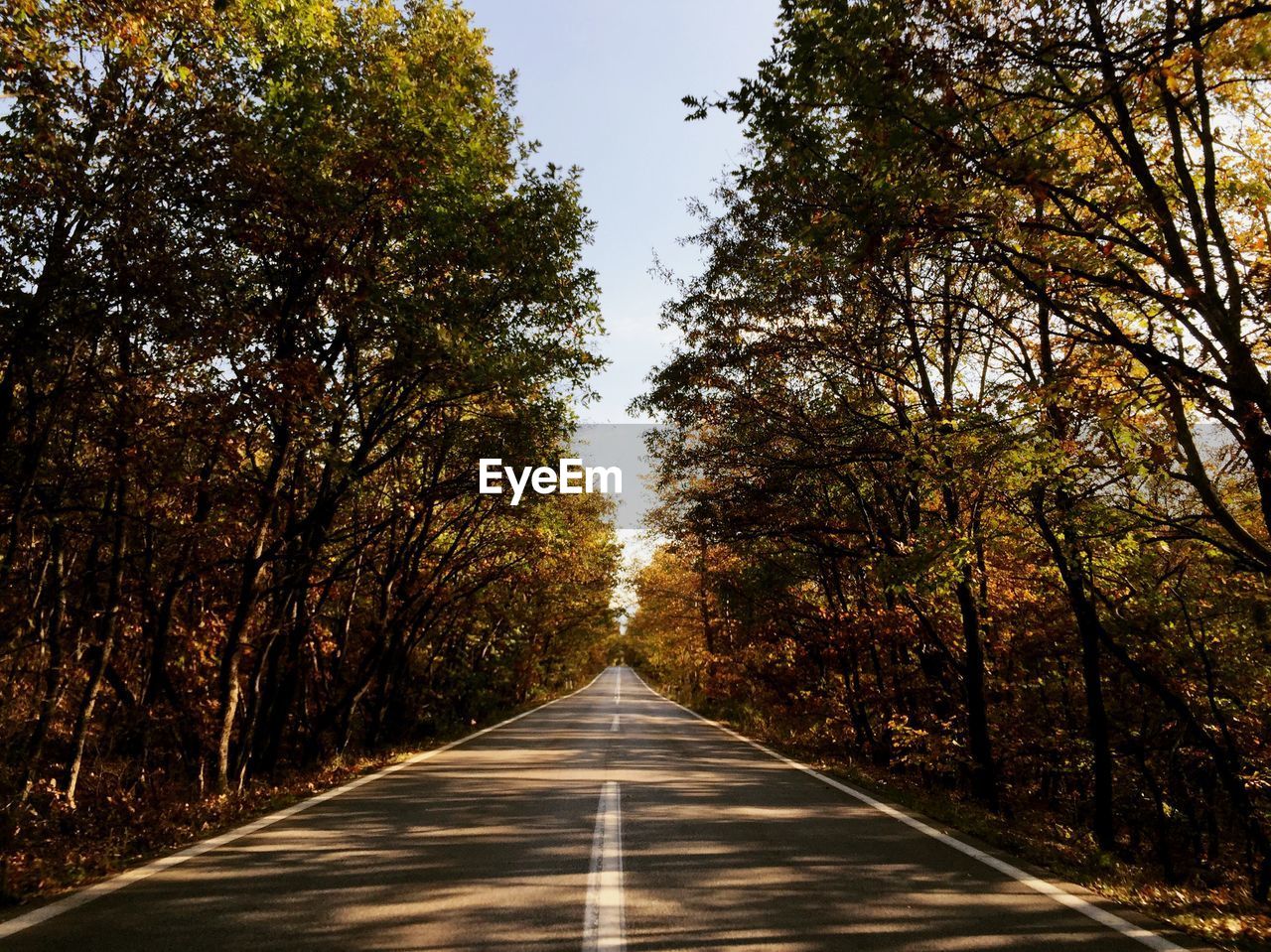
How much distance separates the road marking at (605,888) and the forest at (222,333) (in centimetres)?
362

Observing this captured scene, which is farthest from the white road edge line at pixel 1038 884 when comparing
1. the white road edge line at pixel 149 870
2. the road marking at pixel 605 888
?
the white road edge line at pixel 149 870

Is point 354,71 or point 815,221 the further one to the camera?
point 354,71

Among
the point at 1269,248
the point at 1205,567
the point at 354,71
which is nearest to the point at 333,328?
the point at 354,71

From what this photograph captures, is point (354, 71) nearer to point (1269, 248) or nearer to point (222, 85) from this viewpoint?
point (222, 85)

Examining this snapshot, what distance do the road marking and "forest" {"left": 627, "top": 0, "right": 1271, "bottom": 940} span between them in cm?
396

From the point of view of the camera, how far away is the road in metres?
3.85

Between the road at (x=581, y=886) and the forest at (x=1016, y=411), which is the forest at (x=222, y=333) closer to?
the road at (x=581, y=886)

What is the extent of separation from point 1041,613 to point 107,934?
47.6ft

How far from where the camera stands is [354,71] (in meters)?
8.39

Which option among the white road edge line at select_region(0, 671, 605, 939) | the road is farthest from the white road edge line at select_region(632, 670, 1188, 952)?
the white road edge line at select_region(0, 671, 605, 939)

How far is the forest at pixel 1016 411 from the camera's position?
15.5ft

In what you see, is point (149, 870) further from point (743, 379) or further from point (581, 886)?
point (743, 379)

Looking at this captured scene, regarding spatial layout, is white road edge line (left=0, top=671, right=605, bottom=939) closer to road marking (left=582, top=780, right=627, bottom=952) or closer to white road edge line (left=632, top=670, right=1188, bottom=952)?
road marking (left=582, top=780, right=627, bottom=952)

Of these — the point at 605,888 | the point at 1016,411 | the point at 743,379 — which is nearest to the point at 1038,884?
the point at 605,888
